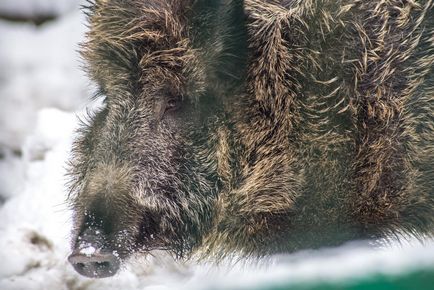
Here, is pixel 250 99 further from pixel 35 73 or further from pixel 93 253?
pixel 35 73

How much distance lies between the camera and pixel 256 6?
261 centimetres

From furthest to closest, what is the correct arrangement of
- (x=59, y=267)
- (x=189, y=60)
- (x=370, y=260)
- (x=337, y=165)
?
(x=59, y=267) < (x=370, y=260) < (x=337, y=165) < (x=189, y=60)

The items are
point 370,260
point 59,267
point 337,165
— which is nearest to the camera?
point 337,165

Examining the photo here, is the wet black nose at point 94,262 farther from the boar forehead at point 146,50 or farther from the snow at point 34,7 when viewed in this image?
the snow at point 34,7

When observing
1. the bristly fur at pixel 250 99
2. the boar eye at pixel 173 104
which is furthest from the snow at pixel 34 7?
the boar eye at pixel 173 104

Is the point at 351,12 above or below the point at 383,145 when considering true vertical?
above

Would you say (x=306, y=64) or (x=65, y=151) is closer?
(x=306, y=64)

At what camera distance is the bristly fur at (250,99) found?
8.33ft

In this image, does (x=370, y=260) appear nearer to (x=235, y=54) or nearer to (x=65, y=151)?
(x=235, y=54)

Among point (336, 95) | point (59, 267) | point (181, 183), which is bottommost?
point (59, 267)

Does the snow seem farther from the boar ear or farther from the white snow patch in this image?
the boar ear

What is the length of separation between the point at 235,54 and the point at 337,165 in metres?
0.58

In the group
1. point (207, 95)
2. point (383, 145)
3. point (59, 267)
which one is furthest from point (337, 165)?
point (59, 267)

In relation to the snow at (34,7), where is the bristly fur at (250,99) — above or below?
above
